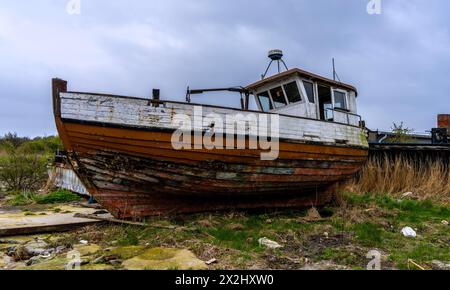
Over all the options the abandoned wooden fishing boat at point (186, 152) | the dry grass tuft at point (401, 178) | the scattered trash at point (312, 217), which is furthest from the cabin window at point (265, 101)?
the dry grass tuft at point (401, 178)

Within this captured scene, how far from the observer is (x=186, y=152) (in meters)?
6.13

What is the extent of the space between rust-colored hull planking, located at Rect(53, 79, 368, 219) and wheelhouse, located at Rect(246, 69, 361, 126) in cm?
109

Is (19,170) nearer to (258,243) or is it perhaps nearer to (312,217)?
(312,217)

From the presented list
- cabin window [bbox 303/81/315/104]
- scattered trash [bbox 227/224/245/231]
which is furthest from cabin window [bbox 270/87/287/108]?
scattered trash [bbox 227/224/245/231]

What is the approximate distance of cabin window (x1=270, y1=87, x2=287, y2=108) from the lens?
334 inches

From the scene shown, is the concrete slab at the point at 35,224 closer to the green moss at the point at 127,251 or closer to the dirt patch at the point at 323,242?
the green moss at the point at 127,251

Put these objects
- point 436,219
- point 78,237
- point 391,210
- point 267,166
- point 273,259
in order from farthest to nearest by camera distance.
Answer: point 391,210, point 436,219, point 267,166, point 78,237, point 273,259

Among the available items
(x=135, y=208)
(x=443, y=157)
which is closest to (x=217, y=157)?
(x=135, y=208)

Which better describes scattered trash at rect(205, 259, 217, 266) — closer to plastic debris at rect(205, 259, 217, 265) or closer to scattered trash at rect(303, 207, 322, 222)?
plastic debris at rect(205, 259, 217, 265)

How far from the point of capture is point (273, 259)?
4.71 metres

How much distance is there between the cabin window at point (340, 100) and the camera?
29.0 feet

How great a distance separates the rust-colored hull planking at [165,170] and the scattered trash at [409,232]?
2.03 meters
